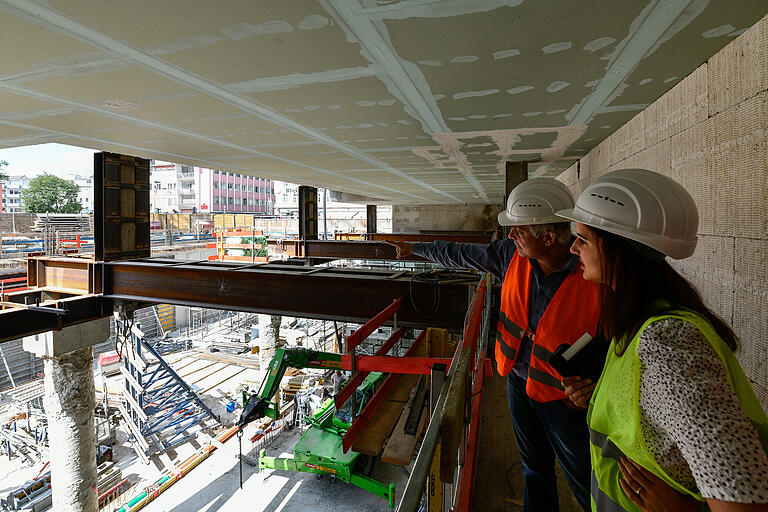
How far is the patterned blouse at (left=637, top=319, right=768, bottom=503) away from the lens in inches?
34.8

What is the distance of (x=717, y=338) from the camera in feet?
3.49

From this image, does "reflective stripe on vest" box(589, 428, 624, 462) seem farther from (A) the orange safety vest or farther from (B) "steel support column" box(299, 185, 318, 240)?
(B) "steel support column" box(299, 185, 318, 240)

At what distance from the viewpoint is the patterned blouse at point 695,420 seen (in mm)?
884

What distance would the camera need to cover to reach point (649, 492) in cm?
113

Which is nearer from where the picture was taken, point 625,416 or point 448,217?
point 625,416

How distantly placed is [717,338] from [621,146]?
4.16 meters

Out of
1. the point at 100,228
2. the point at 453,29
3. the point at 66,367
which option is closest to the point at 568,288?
the point at 453,29

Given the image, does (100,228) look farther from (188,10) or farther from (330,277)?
(188,10)

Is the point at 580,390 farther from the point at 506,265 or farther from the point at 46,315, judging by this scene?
the point at 46,315

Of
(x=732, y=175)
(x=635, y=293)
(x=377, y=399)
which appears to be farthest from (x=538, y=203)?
(x=377, y=399)

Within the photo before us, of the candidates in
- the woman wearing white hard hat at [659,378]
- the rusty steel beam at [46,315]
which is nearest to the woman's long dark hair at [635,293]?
the woman wearing white hard hat at [659,378]

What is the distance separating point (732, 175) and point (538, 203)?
3.59 feet

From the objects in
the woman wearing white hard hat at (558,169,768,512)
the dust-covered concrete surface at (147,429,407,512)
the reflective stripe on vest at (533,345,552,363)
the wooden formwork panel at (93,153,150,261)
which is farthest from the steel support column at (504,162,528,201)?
the dust-covered concrete surface at (147,429,407,512)

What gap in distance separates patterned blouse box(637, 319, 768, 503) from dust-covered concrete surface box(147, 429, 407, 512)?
12.2 meters
